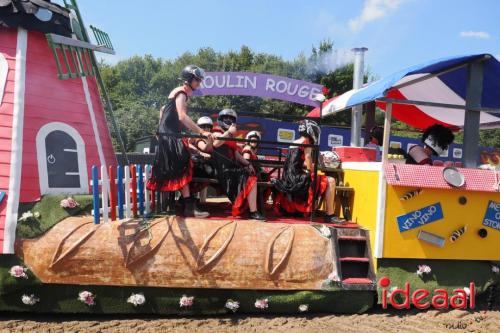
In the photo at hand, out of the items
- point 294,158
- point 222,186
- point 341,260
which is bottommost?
point 341,260

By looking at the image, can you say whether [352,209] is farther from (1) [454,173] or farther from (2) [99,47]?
(2) [99,47]

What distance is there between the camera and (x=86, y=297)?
3980 mm

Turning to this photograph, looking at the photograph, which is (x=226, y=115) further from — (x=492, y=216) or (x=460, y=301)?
(x=460, y=301)

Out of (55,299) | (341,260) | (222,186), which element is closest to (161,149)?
(222,186)

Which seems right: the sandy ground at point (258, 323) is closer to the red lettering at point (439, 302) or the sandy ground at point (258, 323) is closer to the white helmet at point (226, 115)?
the red lettering at point (439, 302)

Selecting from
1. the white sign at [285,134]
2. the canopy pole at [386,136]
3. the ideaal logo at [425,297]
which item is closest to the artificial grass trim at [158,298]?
the ideaal logo at [425,297]

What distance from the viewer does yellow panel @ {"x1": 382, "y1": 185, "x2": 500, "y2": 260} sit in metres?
4.42

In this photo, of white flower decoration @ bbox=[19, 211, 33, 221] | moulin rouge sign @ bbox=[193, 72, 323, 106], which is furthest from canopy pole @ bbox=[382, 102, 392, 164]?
moulin rouge sign @ bbox=[193, 72, 323, 106]

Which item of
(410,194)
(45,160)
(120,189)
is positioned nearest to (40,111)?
(45,160)

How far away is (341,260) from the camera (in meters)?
4.35

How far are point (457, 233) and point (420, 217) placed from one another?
48cm

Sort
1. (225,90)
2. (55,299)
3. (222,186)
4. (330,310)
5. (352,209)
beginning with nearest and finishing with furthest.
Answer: (55,299)
(330,310)
(222,186)
(352,209)
(225,90)

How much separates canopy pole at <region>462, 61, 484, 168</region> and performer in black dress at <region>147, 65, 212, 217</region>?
309 cm

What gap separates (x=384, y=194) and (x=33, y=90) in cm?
405
